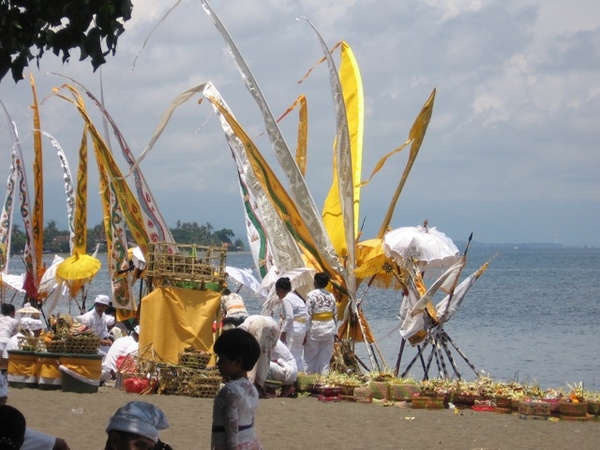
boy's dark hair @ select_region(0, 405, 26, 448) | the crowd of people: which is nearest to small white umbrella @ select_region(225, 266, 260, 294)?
the crowd of people

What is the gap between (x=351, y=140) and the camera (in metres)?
15.5

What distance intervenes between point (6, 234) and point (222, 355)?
52.9ft

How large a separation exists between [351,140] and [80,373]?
5735 mm

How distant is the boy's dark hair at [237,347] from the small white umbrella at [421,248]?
835cm

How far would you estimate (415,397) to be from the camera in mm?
11109

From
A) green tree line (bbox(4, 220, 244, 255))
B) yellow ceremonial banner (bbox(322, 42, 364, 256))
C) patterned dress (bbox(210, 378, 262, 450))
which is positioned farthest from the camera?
green tree line (bbox(4, 220, 244, 255))

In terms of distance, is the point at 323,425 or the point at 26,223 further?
the point at 26,223

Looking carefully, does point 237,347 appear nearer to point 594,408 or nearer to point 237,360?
point 237,360

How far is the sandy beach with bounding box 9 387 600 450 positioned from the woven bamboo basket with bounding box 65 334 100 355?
1.49 ft

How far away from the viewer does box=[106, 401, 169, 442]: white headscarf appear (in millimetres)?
4340

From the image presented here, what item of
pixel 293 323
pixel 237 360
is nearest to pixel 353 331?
pixel 293 323

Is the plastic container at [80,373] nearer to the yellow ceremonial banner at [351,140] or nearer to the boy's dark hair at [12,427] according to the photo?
the yellow ceremonial banner at [351,140]

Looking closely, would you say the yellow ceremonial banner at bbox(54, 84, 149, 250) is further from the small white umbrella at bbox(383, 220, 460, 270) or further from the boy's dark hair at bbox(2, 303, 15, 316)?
the small white umbrella at bbox(383, 220, 460, 270)

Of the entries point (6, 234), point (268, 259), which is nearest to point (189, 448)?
point (268, 259)
